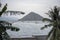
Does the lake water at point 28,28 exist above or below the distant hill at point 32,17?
below

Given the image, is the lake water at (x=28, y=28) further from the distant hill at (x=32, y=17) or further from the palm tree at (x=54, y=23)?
the palm tree at (x=54, y=23)

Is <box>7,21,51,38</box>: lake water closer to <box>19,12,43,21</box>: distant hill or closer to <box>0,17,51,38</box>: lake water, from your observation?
<box>0,17,51,38</box>: lake water

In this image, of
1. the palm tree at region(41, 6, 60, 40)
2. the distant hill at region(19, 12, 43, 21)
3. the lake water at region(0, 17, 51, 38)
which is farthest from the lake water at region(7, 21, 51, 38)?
the palm tree at region(41, 6, 60, 40)

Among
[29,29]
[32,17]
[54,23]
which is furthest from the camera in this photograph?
[32,17]

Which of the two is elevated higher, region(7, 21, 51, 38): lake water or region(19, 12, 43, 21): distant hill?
region(19, 12, 43, 21): distant hill

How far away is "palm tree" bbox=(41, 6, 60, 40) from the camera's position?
36.9 ft

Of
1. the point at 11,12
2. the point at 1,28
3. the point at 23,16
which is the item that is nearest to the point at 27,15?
the point at 23,16

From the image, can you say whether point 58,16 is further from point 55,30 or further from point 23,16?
point 23,16

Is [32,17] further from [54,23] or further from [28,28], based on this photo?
[54,23]

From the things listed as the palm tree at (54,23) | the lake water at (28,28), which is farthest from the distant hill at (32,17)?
the palm tree at (54,23)

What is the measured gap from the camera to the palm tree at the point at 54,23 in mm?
11257

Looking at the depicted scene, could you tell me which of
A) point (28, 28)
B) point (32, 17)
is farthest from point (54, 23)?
point (28, 28)

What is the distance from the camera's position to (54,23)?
11.3m

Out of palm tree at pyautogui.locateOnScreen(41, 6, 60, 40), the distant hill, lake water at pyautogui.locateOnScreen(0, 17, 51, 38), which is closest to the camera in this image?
palm tree at pyautogui.locateOnScreen(41, 6, 60, 40)
